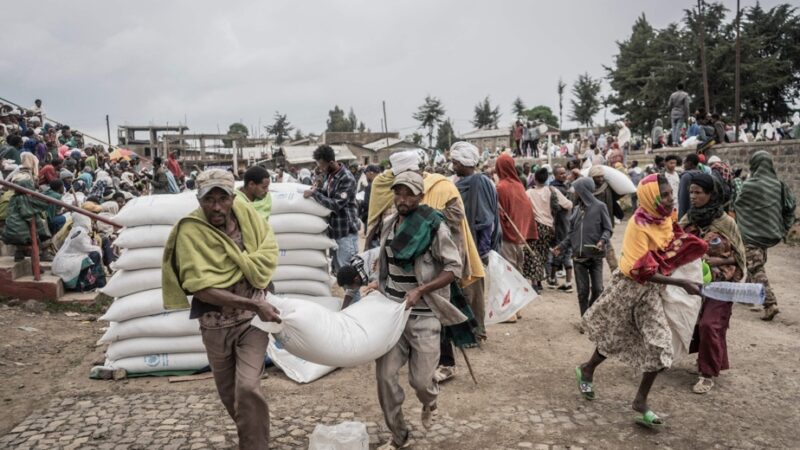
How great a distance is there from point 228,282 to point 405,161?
195 cm

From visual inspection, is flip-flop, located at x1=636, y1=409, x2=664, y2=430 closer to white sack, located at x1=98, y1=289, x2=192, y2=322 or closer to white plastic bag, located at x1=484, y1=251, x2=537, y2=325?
white plastic bag, located at x1=484, y1=251, x2=537, y2=325

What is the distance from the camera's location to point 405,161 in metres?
4.31

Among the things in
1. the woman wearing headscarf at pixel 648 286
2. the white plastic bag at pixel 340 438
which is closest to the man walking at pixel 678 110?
the woman wearing headscarf at pixel 648 286

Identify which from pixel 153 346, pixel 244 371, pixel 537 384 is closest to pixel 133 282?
pixel 153 346

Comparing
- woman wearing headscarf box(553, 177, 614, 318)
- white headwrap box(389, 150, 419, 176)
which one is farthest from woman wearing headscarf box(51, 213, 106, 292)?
woman wearing headscarf box(553, 177, 614, 318)

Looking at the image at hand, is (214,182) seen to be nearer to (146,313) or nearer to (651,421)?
(146,313)

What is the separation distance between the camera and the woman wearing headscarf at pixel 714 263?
4.30 metres

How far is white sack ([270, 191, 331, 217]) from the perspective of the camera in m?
5.23

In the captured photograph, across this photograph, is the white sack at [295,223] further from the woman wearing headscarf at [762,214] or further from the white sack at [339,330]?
the woman wearing headscarf at [762,214]

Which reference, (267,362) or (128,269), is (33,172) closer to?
(128,269)

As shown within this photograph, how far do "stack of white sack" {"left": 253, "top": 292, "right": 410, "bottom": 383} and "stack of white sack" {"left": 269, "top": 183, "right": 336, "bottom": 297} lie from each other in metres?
2.12

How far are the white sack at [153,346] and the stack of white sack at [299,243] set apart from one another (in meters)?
0.88

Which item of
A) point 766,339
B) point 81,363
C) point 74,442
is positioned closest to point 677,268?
point 766,339

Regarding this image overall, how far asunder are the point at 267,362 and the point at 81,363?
5.66 ft
